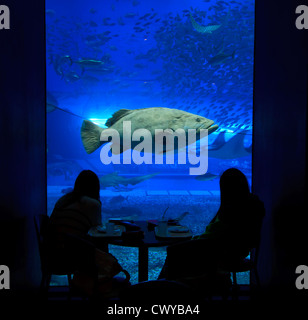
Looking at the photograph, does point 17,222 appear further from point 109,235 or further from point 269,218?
point 269,218

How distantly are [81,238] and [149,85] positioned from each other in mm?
2282

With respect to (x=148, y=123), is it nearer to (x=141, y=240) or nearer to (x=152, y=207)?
(x=152, y=207)

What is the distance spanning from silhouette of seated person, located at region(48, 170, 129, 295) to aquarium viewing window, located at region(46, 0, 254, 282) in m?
1.22

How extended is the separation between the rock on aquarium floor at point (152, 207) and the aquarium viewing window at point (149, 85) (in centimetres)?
1

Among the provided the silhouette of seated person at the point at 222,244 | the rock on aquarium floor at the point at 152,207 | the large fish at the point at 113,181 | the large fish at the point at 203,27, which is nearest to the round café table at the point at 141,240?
the silhouette of seated person at the point at 222,244

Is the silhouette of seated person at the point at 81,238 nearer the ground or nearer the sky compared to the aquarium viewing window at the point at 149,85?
nearer the ground

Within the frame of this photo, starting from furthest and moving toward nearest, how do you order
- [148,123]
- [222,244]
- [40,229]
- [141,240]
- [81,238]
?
[148,123], [40,229], [141,240], [222,244], [81,238]

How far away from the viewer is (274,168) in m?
2.56

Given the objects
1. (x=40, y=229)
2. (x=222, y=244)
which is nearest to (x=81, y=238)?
(x=40, y=229)

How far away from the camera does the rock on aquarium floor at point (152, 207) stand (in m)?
3.96

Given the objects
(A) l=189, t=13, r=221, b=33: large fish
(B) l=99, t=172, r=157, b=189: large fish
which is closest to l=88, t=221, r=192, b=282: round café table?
(B) l=99, t=172, r=157, b=189: large fish

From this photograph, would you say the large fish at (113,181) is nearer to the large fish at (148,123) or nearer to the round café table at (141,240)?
the large fish at (148,123)

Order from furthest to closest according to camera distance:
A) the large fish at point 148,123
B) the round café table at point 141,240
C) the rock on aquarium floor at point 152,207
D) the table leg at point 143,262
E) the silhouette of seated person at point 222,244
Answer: the rock on aquarium floor at point 152,207
the large fish at point 148,123
the table leg at point 143,262
the round café table at point 141,240
the silhouette of seated person at point 222,244

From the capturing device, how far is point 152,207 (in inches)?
163
